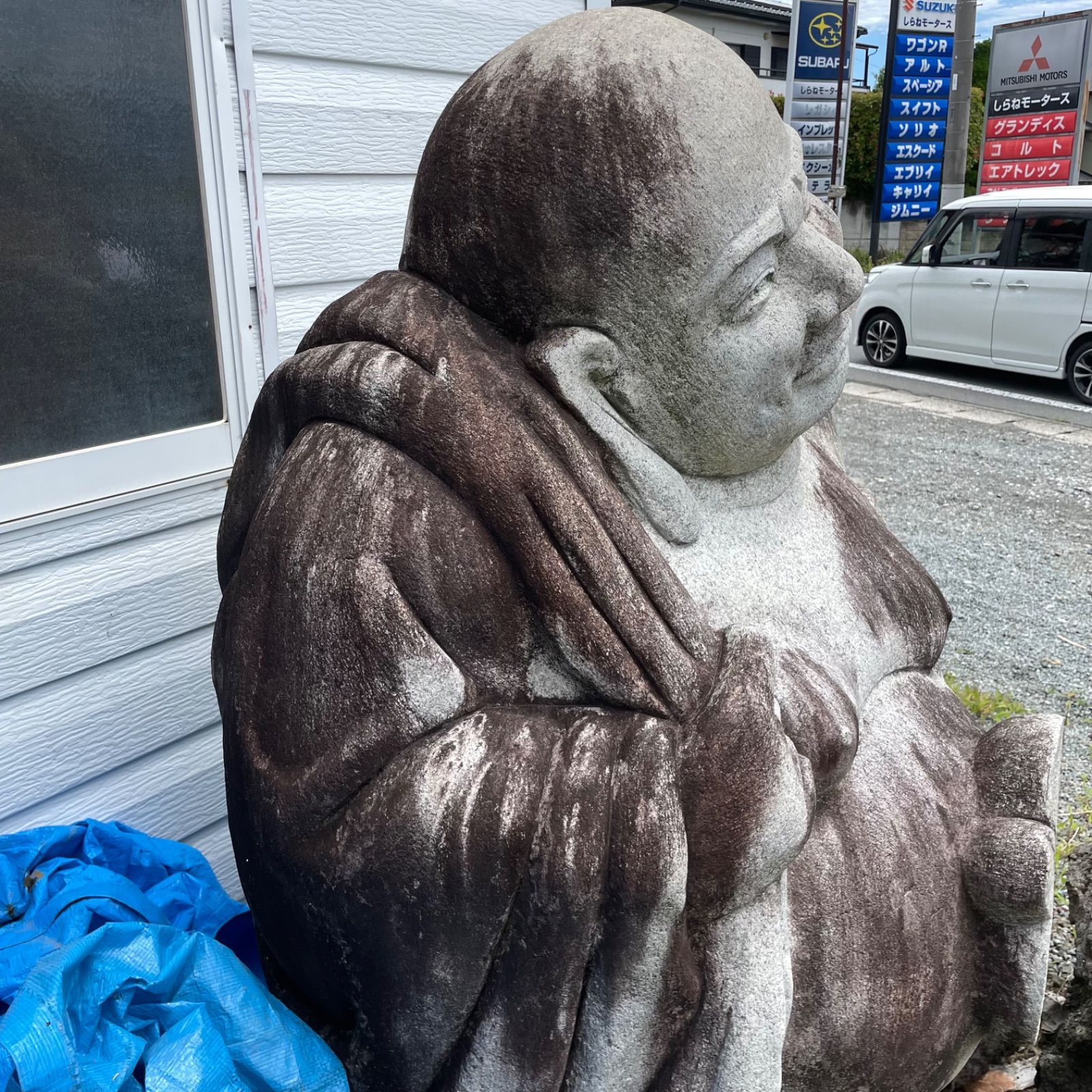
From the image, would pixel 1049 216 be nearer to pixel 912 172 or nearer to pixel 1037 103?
pixel 912 172

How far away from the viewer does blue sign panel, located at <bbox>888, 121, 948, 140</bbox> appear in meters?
13.9

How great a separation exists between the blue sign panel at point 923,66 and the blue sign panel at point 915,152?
814 mm

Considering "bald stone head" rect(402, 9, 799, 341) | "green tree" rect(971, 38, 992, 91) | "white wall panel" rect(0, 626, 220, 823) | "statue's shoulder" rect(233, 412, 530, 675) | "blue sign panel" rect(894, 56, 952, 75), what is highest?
"green tree" rect(971, 38, 992, 91)

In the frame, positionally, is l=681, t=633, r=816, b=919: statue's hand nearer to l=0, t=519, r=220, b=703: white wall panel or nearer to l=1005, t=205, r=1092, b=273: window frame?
l=0, t=519, r=220, b=703: white wall panel

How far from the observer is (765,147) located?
1.55 metres

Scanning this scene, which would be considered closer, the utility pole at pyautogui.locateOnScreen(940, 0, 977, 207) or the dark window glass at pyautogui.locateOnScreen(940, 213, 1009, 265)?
the dark window glass at pyautogui.locateOnScreen(940, 213, 1009, 265)

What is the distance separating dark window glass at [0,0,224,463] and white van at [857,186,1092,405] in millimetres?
7436

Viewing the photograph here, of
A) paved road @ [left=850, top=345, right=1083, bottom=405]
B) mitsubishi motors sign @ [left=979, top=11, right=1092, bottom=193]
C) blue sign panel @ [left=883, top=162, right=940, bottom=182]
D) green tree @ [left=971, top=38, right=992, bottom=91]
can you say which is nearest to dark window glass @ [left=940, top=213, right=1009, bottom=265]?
paved road @ [left=850, top=345, right=1083, bottom=405]

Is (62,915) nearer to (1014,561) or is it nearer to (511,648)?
(511,648)

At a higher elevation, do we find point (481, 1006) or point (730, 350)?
point (730, 350)

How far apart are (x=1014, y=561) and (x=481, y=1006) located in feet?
16.6

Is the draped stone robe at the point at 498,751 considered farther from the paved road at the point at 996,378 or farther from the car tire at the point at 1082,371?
the paved road at the point at 996,378

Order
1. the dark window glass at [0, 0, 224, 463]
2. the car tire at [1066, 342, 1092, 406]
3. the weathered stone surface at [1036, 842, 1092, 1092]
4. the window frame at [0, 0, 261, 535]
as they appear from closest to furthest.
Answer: the weathered stone surface at [1036, 842, 1092, 1092], the dark window glass at [0, 0, 224, 463], the window frame at [0, 0, 261, 535], the car tire at [1066, 342, 1092, 406]

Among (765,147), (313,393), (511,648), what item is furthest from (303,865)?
(765,147)
